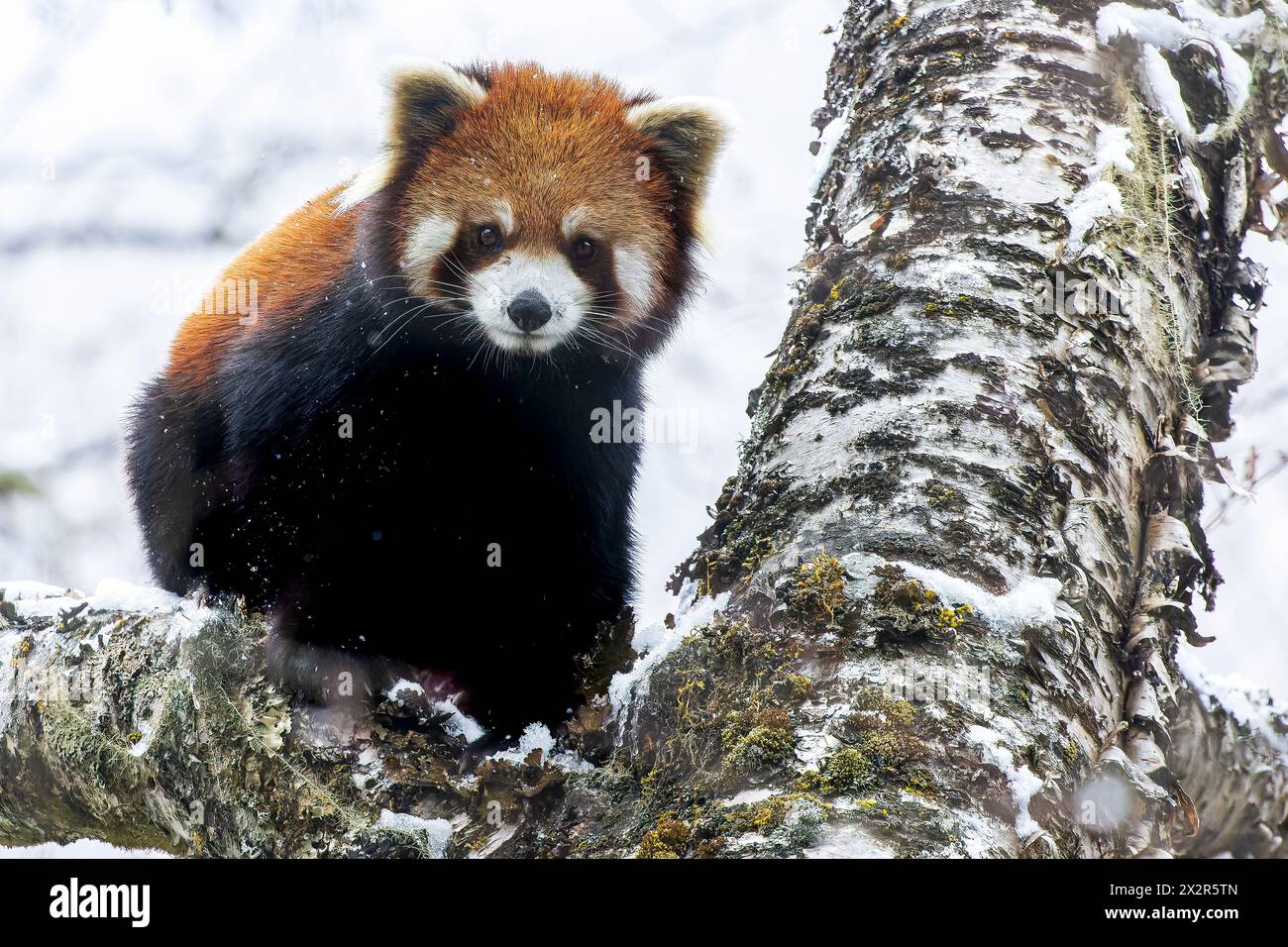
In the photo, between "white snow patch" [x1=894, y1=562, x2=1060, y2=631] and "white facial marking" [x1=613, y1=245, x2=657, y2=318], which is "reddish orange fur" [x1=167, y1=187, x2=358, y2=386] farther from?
"white snow patch" [x1=894, y1=562, x2=1060, y2=631]

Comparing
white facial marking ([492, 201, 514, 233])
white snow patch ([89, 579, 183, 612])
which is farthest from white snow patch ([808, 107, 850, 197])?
white snow patch ([89, 579, 183, 612])

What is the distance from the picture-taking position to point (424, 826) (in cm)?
199

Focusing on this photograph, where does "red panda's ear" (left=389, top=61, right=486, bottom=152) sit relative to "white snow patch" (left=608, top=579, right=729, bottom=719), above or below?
above

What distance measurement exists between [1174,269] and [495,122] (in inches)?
88.7

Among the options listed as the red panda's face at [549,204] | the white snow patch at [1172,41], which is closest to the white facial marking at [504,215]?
the red panda's face at [549,204]

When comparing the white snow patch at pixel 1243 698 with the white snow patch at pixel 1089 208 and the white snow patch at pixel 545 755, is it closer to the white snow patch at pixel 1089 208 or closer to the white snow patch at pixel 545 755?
the white snow patch at pixel 1089 208

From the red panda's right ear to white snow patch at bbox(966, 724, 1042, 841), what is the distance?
272 centimetres

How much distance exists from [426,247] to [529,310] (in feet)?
1.57

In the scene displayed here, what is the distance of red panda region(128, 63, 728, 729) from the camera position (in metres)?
3.12

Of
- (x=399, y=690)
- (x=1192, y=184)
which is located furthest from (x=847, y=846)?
(x=1192, y=184)

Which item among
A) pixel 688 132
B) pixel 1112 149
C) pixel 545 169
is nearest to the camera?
pixel 1112 149

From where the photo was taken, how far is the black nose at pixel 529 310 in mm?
3146

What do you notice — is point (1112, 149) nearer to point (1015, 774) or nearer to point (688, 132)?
point (688, 132)

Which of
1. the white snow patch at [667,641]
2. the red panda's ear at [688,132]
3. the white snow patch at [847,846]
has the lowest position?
the white snow patch at [847,846]
